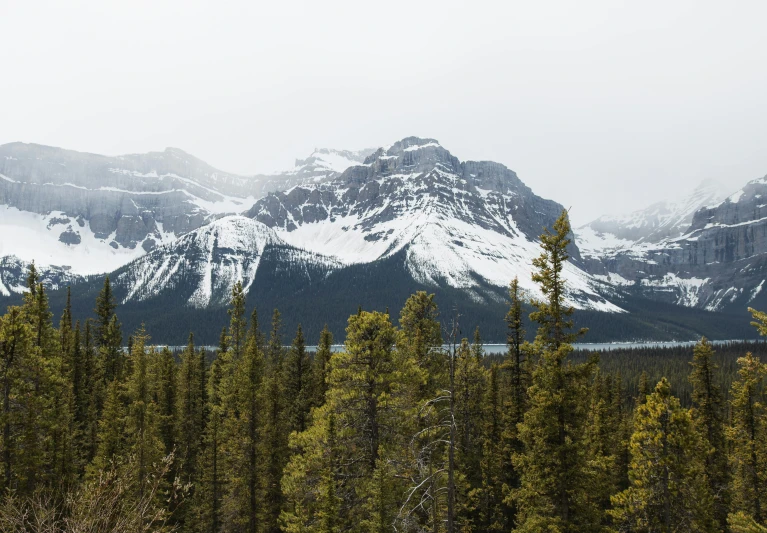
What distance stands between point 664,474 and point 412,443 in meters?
14.9

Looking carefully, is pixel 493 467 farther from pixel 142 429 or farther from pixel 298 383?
pixel 142 429

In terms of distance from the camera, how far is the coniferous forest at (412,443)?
69.6 ft

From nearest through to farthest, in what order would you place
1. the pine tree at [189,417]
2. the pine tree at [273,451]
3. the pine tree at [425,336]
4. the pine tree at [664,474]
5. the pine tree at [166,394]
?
the pine tree at [664,474] < the pine tree at [425,336] < the pine tree at [273,451] < the pine tree at [166,394] < the pine tree at [189,417]

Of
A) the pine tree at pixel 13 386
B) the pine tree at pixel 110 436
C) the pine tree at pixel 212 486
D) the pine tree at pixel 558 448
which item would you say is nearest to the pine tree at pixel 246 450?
the pine tree at pixel 212 486

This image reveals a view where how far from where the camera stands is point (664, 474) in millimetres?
22297

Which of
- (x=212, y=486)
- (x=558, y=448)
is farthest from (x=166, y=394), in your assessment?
(x=558, y=448)

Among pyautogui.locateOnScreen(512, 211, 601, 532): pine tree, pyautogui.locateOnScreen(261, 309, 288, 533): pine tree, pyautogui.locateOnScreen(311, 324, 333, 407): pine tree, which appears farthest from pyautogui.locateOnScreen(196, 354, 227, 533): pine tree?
pyautogui.locateOnScreen(512, 211, 601, 532): pine tree

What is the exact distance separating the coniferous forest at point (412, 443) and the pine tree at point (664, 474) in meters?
0.09

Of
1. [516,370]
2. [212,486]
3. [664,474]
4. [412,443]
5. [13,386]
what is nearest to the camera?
[412,443]

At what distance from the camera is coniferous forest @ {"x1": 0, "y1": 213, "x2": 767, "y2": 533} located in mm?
21203

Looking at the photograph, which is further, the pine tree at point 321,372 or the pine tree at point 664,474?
the pine tree at point 321,372

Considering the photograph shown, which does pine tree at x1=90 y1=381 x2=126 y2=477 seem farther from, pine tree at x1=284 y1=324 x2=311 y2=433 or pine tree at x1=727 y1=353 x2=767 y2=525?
pine tree at x1=727 y1=353 x2=767 y2=525

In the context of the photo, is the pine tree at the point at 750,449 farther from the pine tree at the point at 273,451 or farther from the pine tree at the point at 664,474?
the pine tree at the point at 273,451

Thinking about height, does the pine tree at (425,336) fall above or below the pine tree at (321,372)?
above
